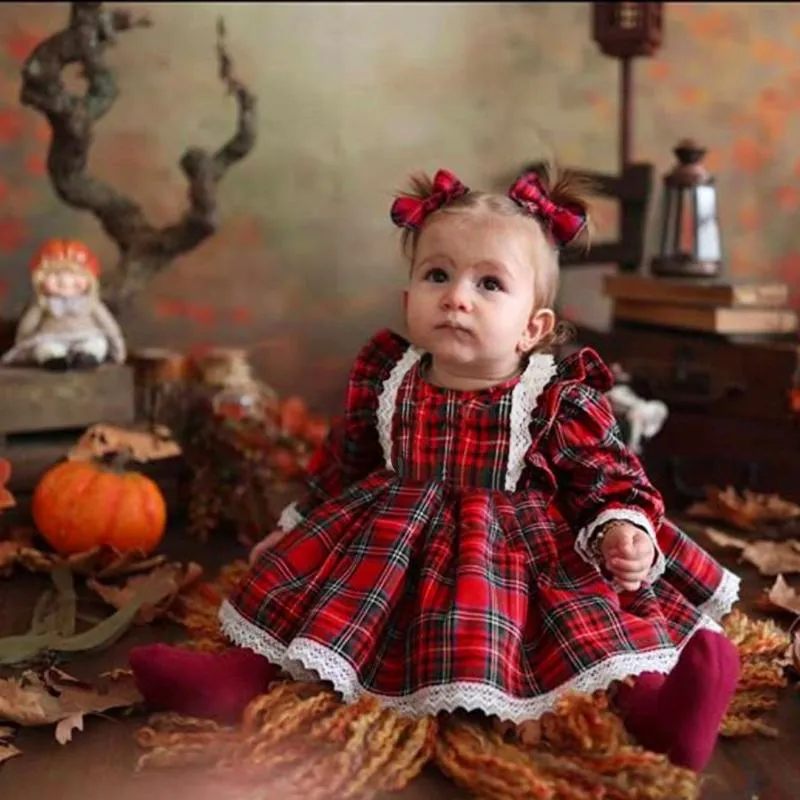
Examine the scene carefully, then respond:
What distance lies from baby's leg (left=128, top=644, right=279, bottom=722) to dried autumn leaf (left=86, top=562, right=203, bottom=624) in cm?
25

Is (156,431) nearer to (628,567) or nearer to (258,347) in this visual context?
(258,347)

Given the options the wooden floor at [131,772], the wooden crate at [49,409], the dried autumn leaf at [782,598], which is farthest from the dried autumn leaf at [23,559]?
the dried autumn leaf at [782,598]

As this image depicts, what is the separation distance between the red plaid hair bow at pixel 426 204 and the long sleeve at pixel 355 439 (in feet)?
0.48

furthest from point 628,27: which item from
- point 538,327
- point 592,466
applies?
point 592,466

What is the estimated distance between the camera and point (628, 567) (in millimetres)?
1078

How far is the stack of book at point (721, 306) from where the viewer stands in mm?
1713

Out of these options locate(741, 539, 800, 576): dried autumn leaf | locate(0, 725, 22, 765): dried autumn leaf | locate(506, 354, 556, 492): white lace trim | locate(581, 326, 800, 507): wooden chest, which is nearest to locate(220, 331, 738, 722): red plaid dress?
locate(506, 354, 556, 492): white lace trim

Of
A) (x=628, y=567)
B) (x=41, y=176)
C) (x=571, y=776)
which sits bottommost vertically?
(x=571, y=776)

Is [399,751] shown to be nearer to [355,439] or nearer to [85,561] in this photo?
[355,439]

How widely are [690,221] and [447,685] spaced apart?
1089mm

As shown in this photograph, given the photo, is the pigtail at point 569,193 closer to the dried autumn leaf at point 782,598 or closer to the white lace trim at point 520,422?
the white lace trim at point 520,422

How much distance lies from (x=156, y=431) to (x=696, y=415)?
0.80 m

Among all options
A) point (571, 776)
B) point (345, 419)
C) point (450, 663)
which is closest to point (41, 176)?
point (345, 419)

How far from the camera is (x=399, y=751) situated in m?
0.99
